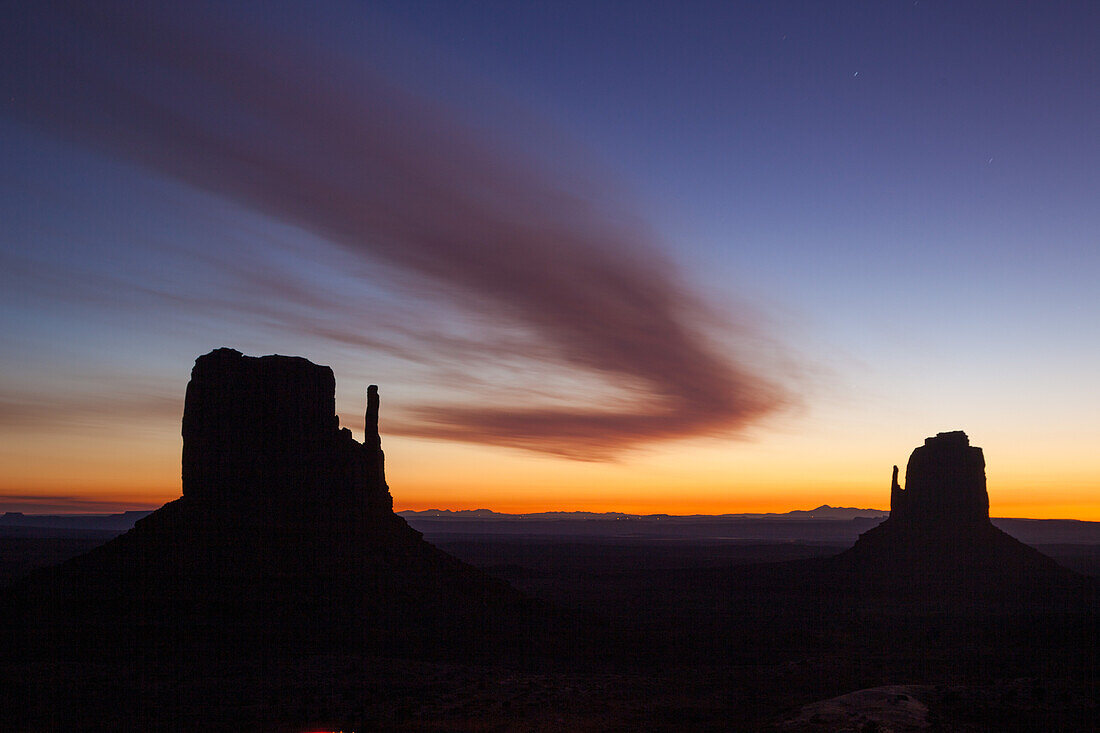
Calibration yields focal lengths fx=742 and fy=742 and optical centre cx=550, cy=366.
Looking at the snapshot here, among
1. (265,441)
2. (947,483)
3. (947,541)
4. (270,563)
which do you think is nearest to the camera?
(270,563)

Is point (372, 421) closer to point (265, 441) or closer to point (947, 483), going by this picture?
point (265, 441)

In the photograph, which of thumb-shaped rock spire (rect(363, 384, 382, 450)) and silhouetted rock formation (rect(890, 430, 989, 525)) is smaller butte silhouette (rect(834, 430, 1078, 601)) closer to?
silhouetted rock formation (rect(890, 430, 989, 525))

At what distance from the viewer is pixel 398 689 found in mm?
30969

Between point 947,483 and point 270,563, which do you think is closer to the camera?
point 270,563

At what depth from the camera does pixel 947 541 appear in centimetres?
7319

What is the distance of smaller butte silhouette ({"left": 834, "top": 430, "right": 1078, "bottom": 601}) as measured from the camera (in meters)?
68.9

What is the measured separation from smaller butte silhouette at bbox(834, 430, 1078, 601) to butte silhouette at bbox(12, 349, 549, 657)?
143 ft

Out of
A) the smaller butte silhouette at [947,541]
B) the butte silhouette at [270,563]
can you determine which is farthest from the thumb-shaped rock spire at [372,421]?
the smaller butte silhouette at [947,541]

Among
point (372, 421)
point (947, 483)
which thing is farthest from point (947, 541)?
point (372, 421)

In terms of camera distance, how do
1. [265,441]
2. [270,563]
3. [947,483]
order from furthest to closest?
[947,483] → [265,441] → [270,563]

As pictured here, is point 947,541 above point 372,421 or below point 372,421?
below

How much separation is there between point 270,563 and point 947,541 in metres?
63.8

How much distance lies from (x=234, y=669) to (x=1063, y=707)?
33.1 m

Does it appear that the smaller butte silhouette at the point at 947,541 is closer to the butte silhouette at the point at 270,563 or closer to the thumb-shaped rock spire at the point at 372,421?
the butte silhouette at the point at 270,563
